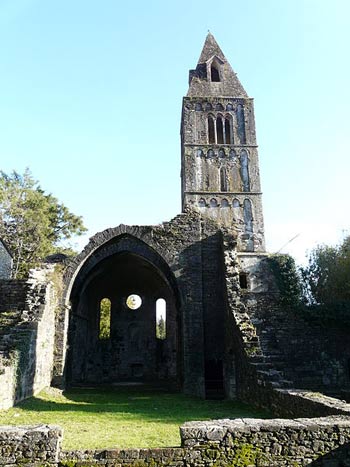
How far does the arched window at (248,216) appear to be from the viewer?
110ft

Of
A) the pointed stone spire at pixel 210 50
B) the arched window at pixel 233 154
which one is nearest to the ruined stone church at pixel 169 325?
the arched window at pixel 233 154

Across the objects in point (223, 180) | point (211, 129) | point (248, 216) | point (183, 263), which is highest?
point (211, 129)

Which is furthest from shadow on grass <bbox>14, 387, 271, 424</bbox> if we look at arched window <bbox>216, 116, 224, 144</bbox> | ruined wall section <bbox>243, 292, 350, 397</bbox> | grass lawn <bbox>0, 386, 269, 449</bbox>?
arched window <bbox>216, 116, 224, 144</bbox>

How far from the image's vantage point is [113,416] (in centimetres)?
934

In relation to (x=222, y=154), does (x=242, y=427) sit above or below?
below

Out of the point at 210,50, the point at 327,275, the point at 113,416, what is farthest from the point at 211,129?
the point at 113,416

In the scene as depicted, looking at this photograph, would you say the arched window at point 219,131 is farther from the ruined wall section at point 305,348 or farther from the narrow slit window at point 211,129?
the ruined wall section at point 305,348

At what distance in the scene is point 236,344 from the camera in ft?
43.4

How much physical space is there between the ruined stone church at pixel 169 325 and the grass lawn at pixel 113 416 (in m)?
0.65

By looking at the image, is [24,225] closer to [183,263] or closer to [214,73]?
[183,263]

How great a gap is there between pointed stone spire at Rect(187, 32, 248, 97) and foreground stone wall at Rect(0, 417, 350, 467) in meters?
35.4

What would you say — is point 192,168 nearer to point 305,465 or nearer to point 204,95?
point 204,95

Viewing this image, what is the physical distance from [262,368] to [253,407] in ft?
3.19

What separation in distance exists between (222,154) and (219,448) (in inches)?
1291
